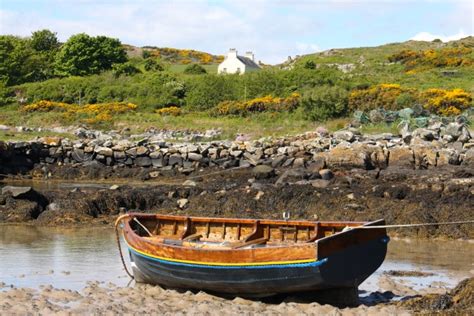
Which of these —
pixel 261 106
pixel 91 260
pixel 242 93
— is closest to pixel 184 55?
pixel 242 93

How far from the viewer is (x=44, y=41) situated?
7856cm

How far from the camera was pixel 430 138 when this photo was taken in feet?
99.0

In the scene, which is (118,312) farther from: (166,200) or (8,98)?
(8,98)

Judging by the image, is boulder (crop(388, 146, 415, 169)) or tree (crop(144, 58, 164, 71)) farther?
tree (crop(144, 58, 164, 71))

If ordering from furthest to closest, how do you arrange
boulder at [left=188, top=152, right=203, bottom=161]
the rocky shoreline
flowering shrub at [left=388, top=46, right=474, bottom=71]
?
1. flowering shrub at [left=388, top=46, right=474, bottom=71]
2. boulder at [left=188, top=152, right=203, bottom=161]
3. the rocky shoreline

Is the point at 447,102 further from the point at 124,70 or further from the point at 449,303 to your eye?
the point at 124,70

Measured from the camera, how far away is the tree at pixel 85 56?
6619cm

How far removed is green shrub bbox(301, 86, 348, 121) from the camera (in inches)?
1565

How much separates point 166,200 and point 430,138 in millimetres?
11734

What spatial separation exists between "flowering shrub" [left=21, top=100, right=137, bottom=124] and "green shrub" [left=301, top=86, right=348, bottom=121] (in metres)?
11.3

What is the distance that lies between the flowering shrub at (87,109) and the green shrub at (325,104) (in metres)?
11.3

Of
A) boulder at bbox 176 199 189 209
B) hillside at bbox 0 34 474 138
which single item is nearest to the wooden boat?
boulder at bbox 176 199 189 209

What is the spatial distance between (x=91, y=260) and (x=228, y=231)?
318 cm

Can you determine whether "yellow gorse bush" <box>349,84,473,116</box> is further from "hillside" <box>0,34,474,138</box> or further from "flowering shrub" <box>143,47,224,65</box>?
"flowering shrub" <box>143,47,224,65</box>
